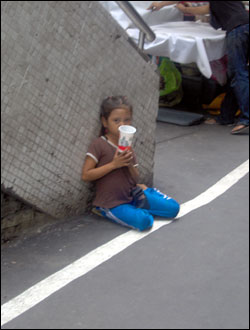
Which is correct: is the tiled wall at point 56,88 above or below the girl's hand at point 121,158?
above

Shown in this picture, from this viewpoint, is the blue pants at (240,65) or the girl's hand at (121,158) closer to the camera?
the girl's hand at (121,158)

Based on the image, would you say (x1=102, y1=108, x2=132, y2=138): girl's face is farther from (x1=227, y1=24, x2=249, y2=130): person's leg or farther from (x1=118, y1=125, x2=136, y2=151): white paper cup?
(x1=227, y1=24, x2=249, y2=130): person's leg

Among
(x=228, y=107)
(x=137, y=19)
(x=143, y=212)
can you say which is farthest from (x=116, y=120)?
(x=228, y=107)

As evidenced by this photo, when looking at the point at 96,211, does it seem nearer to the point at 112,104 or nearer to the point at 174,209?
the point at 174,209

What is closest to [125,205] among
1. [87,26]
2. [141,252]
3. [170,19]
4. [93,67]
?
[141,252]

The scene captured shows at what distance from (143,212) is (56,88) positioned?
1.04 m

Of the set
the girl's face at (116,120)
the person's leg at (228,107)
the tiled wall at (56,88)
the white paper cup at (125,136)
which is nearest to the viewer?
the tiled wall at (56,88)

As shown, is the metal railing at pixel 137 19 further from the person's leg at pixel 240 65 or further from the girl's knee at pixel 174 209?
the person's leg at pixel 240 65

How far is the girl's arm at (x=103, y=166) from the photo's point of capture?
3.96 m

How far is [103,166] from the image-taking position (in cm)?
404

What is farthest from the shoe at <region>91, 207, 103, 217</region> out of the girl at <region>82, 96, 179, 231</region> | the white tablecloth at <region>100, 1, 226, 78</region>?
the white tablecloth at <region>100, 1, 226, 78</region>

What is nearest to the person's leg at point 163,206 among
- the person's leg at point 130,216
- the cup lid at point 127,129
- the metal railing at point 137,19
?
the person's leg at point 130,216

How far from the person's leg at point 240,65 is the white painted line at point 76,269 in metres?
2.67

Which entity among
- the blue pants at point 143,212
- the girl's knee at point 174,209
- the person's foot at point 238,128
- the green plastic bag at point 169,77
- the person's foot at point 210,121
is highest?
the blue pants at point 143,212
